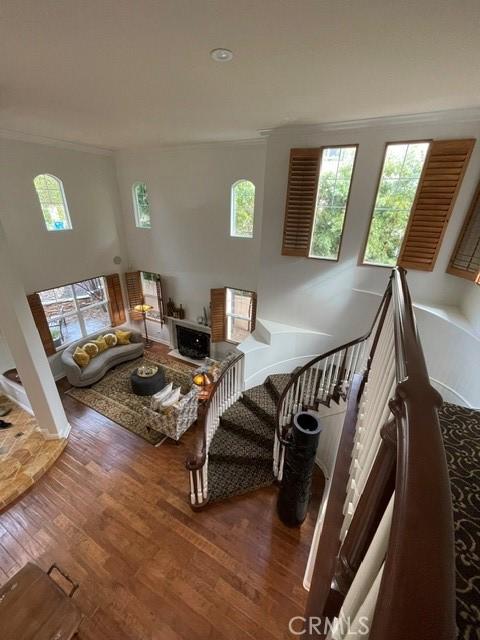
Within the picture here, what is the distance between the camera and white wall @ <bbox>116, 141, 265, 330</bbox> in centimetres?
536

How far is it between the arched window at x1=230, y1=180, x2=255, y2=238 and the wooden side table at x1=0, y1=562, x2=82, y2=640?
18.5ft

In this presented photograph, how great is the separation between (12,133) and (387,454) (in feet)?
23.0

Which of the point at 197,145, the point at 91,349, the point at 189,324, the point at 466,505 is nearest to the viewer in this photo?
the point at 466,505

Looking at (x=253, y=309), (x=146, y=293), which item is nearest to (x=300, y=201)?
(x=253, y=309)

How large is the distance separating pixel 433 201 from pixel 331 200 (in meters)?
1.31

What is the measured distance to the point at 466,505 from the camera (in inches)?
43.2

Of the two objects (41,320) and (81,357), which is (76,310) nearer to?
(41,320)

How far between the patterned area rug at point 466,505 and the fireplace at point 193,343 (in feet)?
19.2

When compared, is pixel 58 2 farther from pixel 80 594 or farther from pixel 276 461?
pixel 80 594

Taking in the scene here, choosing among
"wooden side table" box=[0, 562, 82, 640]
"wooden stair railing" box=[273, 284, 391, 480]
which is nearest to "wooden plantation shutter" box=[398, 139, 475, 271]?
"wooden stair railing" box=[273, 284, 391, 480]

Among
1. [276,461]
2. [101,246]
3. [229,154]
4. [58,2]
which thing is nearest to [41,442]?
[276,461]

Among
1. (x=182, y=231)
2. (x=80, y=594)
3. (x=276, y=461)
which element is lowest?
(x=80, y=594)

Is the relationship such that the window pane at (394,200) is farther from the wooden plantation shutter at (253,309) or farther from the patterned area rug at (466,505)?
the patterned area rug at (466,505)

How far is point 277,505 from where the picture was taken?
3.40 m
